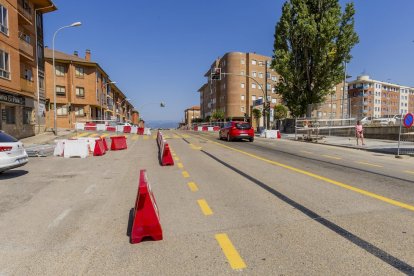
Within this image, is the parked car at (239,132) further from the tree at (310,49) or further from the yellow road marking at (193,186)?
the yellow road marking at (193,186)

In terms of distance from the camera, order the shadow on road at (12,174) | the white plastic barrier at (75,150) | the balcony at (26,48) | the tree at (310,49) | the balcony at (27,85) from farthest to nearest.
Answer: the tree at (310,49), the balcony at (27,85), the balcony at (26,48), the white plastic barrier at (75,150), the shadow on road at (12,174)

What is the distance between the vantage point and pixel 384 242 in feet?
12.1

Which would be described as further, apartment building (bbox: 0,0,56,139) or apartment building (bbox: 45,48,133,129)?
apartment building (bbox: 45,48,133,129)

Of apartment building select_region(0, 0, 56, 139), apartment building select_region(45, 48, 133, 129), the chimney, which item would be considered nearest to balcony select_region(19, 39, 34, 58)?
apartment building select_region(0, 0, 56, 139)

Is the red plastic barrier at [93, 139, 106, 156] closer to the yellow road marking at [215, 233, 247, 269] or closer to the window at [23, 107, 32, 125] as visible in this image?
the yellow road marking at [215, 233, 247, 269]

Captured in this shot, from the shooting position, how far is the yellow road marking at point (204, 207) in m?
5.04

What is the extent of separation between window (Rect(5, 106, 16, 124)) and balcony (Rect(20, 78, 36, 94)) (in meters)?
2.21

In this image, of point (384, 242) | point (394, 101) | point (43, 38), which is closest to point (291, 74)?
point (43, 38)

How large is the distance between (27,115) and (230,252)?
2804cm

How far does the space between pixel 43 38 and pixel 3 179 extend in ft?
101

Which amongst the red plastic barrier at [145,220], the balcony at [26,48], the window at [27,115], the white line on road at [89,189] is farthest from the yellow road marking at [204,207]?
the balcony at [26,48]

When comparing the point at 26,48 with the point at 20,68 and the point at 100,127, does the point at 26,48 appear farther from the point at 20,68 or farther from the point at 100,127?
the point at 100,127

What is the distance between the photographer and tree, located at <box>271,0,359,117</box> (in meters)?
30.2

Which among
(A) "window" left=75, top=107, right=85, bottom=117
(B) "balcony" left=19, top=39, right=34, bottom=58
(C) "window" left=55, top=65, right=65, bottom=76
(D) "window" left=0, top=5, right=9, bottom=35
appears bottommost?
(A) "window" left=75, top=107, right=85, bottom=117
